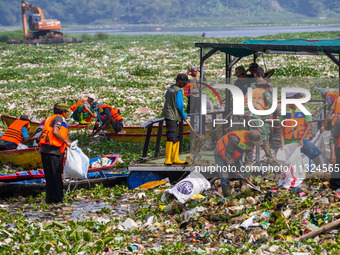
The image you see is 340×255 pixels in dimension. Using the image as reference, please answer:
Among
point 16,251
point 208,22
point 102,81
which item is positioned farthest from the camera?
point 208,22

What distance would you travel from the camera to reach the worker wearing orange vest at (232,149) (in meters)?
8.09

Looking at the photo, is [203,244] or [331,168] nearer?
[203,244]

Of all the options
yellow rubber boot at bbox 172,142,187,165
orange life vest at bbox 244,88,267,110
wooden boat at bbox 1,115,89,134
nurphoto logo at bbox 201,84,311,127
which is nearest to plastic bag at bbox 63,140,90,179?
yellow rubber boot at bbox 172,142,187,165

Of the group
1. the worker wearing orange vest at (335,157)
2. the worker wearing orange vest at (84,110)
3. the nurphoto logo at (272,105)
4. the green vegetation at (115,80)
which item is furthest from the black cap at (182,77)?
the worker wearing orange vest at (84,110)

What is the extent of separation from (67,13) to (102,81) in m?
155

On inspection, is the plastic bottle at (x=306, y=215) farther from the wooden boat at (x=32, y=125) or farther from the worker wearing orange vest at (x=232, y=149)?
the wooden boat at (x=32, y=125)

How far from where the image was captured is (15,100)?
66.6 feet

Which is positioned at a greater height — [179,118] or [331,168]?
[179,118]

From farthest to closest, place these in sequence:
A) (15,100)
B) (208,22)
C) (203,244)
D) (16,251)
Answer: (208,22)
(15,100)
(203,244)
(16,251)

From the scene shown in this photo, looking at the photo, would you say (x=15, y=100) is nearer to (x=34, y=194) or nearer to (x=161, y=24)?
(x=34, y=194)

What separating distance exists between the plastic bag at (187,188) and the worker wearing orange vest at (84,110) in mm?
5170

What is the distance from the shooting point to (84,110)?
14.0m

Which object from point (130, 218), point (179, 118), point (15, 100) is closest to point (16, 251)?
point (130, 218)

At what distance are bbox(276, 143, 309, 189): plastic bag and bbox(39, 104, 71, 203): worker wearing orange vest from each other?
3.50m
